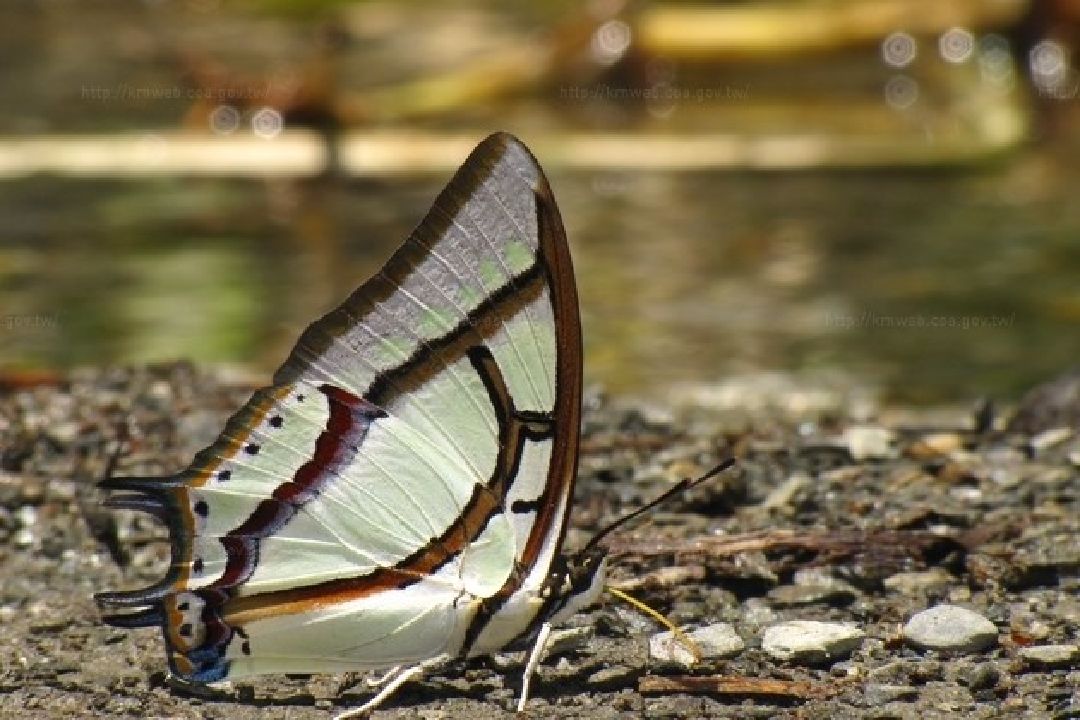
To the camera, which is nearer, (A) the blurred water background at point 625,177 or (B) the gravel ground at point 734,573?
(B) the gravel ground at point 734,573

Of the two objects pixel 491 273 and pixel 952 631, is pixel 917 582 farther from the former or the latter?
pixel 491 273

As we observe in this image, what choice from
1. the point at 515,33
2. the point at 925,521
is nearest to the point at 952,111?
the point at 515,33

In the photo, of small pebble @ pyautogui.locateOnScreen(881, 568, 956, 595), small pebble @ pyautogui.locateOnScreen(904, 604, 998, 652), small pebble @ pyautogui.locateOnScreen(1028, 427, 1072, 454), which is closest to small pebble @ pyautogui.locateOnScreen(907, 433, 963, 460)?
small pebble @ pyautogui.locateOnScreen(1028, 427, 1072, 454)

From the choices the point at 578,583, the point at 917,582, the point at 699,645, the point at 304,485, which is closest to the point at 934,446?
the point at 917,582

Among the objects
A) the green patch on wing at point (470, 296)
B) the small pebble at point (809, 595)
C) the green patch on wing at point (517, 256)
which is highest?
the green patch on wing at point (517, 256)

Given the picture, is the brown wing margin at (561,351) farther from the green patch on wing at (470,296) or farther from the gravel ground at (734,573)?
the gravel ground at (734,573)

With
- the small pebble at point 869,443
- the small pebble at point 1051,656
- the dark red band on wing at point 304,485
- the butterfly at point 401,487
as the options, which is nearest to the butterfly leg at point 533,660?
the butterfly at point 401,487
